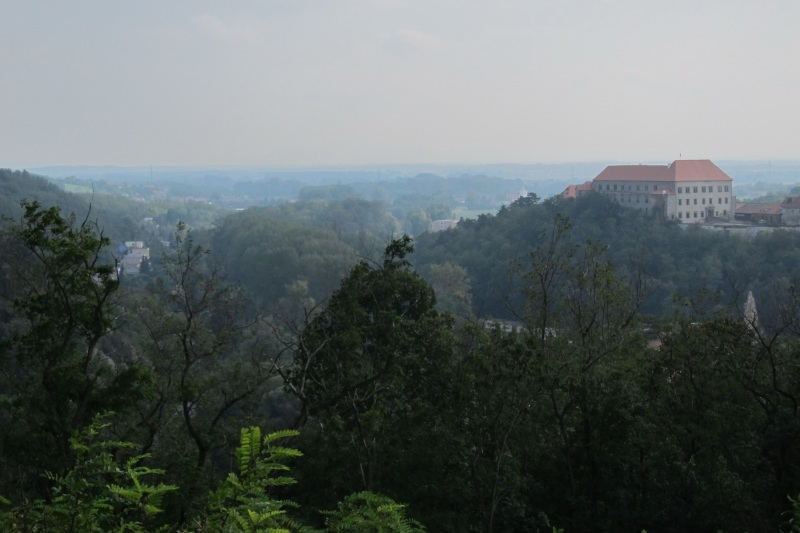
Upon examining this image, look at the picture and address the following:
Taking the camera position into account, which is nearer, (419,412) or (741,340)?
(419,412)

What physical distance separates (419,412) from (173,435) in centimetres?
346

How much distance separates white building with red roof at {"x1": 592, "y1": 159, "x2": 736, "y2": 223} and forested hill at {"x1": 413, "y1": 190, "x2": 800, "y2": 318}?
9.60 feet

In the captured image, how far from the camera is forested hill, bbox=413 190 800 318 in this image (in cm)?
4291

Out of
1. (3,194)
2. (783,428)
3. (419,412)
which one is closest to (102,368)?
(419,412)

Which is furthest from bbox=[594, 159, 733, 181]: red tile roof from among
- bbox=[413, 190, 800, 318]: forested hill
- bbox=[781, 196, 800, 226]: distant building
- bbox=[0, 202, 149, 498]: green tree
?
bbox=[0, 202, 149, 498]: green tree

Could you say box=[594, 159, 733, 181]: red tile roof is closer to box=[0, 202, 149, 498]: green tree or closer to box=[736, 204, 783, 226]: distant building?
box=[736, 204, 783, 226]: distant building

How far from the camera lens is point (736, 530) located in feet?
29.2

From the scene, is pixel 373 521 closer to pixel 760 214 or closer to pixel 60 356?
pixel 60 356

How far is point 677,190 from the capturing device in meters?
56.1

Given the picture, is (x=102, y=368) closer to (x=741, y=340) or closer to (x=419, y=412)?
(x=419, y=412)

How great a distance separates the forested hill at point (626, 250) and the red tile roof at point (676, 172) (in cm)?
459

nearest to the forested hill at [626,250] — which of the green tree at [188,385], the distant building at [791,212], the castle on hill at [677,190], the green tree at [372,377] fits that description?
the castle on hill at [677,190]

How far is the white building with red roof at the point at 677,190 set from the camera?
A: 55969 mm

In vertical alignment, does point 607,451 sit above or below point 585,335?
below
